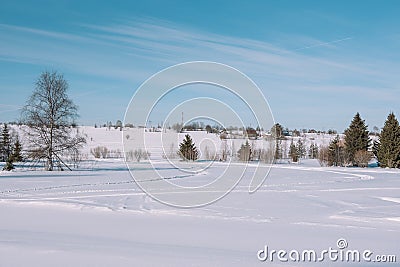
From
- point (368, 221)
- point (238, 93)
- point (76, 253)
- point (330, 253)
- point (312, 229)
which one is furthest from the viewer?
point (238, 93)

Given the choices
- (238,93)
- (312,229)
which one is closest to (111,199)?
(238,93)

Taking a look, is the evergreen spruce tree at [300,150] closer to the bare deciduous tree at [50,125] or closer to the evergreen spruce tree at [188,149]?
the evergreen spruce tree at [188,149]

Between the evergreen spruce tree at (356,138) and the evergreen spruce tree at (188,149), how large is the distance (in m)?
19.5

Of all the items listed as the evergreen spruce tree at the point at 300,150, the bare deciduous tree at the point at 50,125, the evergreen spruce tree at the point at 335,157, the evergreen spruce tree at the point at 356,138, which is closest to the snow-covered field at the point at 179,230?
the bare deciduous tree at the point at 50,125

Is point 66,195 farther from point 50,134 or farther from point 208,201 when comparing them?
point 50,134

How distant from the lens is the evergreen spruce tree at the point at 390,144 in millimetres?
44188

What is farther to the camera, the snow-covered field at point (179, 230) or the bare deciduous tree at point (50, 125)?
the bare deciduous tree at point (50, 125)

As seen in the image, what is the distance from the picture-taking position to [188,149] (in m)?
48.1

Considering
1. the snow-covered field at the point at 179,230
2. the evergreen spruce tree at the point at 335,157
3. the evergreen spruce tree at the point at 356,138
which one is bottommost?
the snow-covered field at the point at 179,230

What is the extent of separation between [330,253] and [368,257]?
57cm

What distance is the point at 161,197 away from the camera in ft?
45.6

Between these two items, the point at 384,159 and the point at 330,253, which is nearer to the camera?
the point at 330,253

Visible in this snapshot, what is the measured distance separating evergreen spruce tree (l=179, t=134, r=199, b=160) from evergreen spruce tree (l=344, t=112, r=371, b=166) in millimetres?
19548

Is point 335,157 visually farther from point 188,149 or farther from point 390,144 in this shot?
point 188,149
